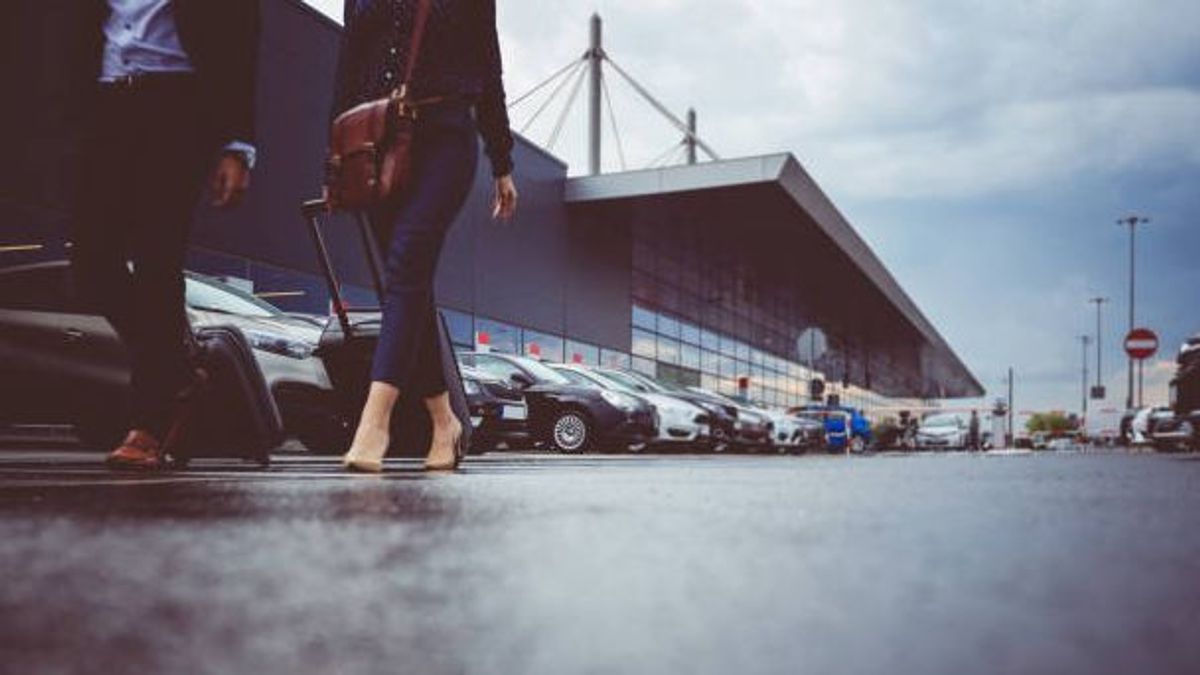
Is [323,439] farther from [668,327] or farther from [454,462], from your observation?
[668,327]

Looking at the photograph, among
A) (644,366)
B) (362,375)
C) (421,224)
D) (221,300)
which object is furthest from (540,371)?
(644,366)

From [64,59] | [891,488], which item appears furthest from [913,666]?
[64,59]

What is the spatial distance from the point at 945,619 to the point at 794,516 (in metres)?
0.85

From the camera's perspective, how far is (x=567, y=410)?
1434 cm

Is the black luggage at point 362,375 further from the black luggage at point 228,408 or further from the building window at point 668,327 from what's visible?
the building window at point 668,327

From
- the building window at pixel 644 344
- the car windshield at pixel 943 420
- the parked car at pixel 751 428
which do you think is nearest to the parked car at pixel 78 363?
the parked car at pixel 751 428

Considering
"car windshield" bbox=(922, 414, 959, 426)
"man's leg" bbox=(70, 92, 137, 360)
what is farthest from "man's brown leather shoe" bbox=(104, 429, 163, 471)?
"car windshield" bbox=(922, 414, 959, 426)

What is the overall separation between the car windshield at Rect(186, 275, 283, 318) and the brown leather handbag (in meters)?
4.66

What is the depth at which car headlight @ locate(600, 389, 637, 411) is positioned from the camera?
47.1 feet

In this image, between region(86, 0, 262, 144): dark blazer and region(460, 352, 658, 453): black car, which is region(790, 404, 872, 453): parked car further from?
region(86, 0, 262, 144): dark blazer

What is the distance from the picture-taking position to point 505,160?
161 inches

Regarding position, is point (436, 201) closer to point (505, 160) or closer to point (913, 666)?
point (505, 160)

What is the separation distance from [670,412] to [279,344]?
10.0 m

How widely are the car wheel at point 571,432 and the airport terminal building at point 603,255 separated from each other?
5301 mm
